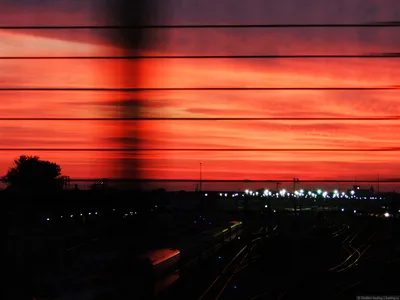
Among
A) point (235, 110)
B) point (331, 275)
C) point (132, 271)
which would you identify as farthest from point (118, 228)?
point (331, 275)

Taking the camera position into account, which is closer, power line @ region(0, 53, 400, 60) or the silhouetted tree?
power line @ region(0, 53, 400, 60)

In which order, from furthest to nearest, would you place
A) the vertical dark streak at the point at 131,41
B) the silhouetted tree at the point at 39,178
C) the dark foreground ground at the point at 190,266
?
the silhouetted tree at the point at 39,178, the dark foreground ground at the point at 190,266, the vertical dark streak at the point at 131,41

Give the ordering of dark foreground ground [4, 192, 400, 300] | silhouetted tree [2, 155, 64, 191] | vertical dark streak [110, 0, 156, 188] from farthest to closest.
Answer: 1. silhouetted tree [2, 155, 64, 191]
2. dark foreground ground [4, 192, 400, 300]
3. vertical dark streak [110, 0, 156, 188]

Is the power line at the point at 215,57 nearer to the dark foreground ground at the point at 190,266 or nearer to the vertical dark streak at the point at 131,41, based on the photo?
the vertical dark streak at the point at 131,41

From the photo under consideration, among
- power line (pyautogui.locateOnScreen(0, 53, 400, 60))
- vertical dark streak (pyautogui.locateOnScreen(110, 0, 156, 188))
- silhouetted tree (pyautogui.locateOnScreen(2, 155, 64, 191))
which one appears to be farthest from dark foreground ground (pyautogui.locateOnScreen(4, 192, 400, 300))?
power line (pyautogui.locateOnScreen(0, 53, 400, 60))

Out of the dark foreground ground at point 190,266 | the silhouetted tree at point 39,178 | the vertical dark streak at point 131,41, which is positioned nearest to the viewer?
the vertical dark streak at point 131,41

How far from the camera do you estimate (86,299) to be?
3764mm

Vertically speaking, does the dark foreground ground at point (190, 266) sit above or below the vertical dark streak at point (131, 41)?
below

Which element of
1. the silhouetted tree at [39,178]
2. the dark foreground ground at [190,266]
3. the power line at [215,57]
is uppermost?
the power line at [215,57]

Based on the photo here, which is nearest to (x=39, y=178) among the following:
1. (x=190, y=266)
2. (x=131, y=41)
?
(x=190, y=266)

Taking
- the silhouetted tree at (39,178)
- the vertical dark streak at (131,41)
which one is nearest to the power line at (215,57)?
the vertical dark streak at (131,41)

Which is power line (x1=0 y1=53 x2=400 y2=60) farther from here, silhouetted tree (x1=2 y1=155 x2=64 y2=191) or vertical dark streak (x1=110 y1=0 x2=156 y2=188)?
silhouetted tree (x1=2 y1=155 x2=64 y2=191)

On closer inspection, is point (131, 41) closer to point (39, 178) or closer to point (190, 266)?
point (39, 178)

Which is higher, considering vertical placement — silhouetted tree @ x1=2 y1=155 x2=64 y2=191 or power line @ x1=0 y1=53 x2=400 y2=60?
power line @ x1=0 y1=53 x2=400 y2=60
